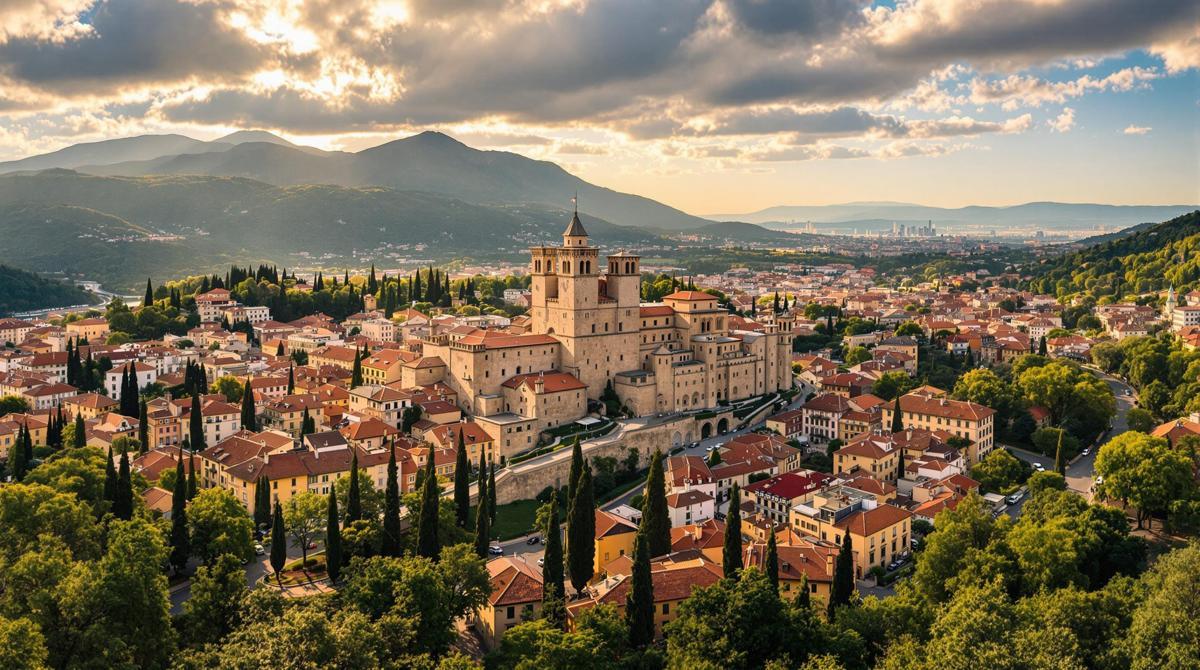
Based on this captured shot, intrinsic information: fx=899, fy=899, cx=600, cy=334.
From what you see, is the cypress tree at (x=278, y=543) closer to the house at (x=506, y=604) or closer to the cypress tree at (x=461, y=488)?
the house at (x=506, y=604)

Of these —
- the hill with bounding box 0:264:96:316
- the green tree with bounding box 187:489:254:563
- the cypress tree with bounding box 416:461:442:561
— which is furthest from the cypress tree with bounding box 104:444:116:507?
the hill with bounding box 0:264:96:316

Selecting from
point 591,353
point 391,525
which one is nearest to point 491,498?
point 391,525

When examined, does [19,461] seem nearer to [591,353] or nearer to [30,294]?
[591,353]

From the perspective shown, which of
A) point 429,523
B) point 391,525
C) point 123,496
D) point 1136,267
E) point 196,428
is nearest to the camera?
point 429,523

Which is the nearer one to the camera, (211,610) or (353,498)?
(211,610)

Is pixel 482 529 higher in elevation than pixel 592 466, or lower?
higher

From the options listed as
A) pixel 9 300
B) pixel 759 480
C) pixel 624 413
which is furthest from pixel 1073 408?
pixel 9 300

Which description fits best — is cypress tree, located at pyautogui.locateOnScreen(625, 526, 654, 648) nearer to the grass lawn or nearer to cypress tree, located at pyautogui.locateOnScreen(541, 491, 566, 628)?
cypress tree, located at pyautogui.locateOnScreen(541, 491, 566, 628)
